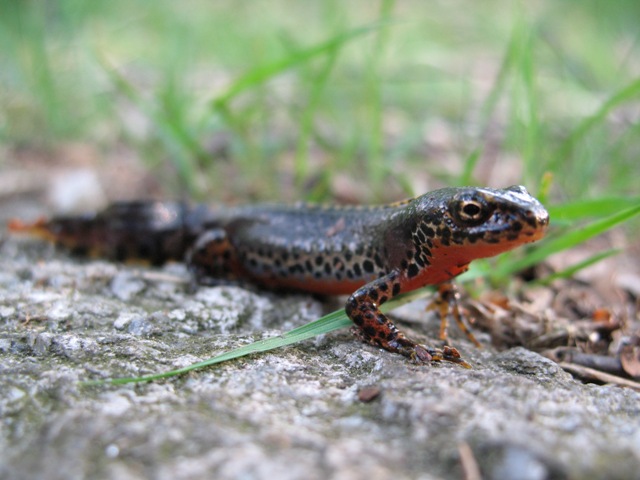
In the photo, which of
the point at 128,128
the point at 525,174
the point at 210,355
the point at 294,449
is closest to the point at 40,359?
the point at 210,355

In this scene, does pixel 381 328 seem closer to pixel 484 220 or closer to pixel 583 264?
pixel 484 220

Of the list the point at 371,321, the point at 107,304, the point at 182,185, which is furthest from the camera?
the point at 182,185

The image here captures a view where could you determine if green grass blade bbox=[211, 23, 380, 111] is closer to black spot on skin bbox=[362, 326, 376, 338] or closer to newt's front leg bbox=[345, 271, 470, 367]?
newt's front leg bbox=[345, 271, 470, 367]

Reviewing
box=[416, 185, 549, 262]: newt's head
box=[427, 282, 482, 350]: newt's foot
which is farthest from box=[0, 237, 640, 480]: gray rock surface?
box=[416, 185, 549, 262]: newt's head

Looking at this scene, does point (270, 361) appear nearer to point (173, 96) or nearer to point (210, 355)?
point (210, 355)

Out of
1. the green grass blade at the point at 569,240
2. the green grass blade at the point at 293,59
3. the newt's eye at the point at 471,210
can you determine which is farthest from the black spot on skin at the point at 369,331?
the green grass blade at the point at 293,59

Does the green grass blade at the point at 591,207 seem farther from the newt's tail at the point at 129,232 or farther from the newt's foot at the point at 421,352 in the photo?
the newt's tail at the point at 129,232
